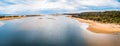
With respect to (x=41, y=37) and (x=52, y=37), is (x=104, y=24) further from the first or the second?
(x=41, y=37)

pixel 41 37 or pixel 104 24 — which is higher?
pixel 41 37

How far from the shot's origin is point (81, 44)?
22078 mm

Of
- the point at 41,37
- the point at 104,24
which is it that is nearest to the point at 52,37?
the point at 41,37

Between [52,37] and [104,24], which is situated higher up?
[52,37]

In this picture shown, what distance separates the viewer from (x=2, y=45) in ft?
69.2

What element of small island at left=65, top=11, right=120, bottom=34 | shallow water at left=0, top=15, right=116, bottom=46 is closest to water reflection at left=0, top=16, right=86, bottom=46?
shallow water at left=0, top=15, right=116, bottom=46

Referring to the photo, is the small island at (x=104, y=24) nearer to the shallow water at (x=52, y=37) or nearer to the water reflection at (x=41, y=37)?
the shallow water at (x=52, y=37)

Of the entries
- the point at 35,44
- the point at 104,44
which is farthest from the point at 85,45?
the point at 35,44

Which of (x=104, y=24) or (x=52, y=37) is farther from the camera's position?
(x=104, y=24)

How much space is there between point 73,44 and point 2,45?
23.2ft

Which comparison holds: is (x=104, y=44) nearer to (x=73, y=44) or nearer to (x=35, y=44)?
(x=73, y=44)

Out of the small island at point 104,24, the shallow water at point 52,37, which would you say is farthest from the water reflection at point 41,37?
the small island at point 104,24

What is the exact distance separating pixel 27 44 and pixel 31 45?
75 centimetres

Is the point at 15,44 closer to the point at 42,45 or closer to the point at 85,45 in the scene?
the point at 42,45
